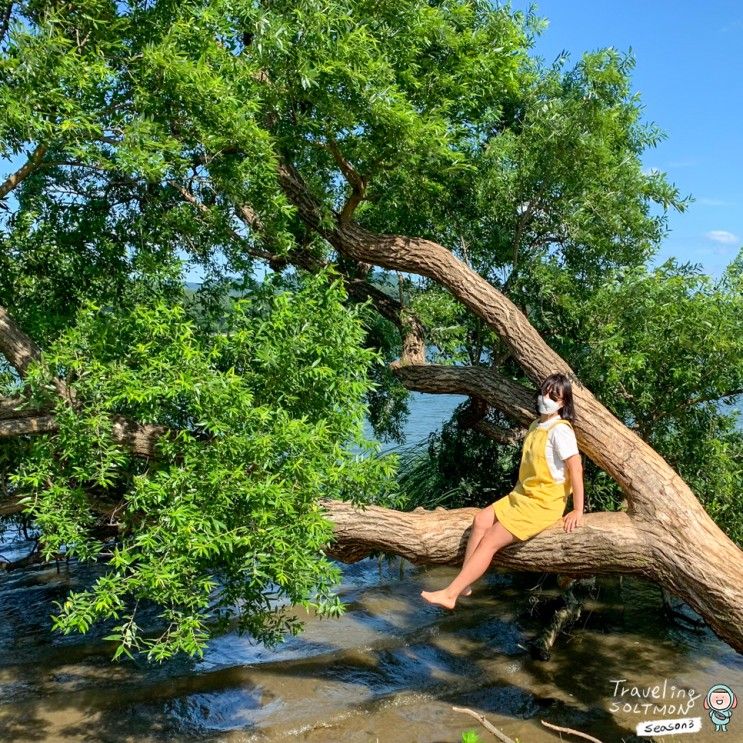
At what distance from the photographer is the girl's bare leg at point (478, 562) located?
213 inches

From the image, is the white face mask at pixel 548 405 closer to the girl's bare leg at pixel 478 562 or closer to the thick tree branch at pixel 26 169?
the girl's bare leg at pixel 478 562

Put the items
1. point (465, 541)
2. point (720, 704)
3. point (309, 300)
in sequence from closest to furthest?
point (309, 300)
point (465, 541)
point (720, 704)

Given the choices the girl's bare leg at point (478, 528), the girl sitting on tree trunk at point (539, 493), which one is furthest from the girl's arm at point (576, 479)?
the girl's bare leg at point (478, 528)

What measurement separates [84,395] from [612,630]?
6531 mm

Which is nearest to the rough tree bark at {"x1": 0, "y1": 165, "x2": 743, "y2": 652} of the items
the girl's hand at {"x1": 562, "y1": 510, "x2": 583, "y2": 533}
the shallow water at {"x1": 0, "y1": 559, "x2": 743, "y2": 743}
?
the girl's hand at {"x1": 562, "y1": 510, "x2": 583, "y2": 533}

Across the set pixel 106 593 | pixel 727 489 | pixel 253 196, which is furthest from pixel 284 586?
pixel 727 489

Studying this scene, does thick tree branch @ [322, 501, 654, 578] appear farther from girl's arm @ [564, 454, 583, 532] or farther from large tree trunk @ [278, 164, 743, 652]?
girl's arm @ [564, 454, 583, 532]

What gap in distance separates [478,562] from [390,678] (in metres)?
2.65

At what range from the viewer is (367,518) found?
20.3 ft

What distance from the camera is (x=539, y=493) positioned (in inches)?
220

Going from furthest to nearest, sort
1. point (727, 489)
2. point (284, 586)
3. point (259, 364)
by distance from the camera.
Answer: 1. point (727, 489)
2. point (259, 364)
3. point (284, 586)

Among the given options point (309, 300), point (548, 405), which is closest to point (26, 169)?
point (309, 300)

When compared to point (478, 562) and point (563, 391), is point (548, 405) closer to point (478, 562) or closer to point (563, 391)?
point (563, 391)

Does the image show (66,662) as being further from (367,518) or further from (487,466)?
(487,466)
